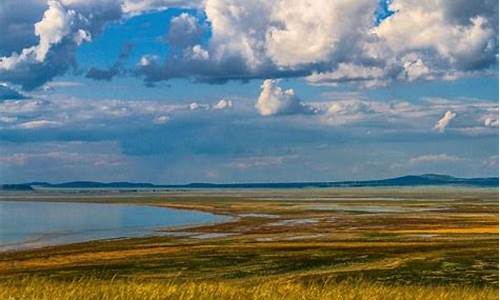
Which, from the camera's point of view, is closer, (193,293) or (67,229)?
(193,293)

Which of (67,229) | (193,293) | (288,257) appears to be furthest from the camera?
(67,229)

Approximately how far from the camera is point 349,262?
148ft

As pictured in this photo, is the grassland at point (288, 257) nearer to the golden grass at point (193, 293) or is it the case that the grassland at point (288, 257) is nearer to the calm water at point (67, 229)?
the calm water at point (67, 229)

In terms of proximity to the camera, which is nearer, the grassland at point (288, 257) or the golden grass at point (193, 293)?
the golden grass at point (193, 293)

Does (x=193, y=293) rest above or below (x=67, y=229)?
above

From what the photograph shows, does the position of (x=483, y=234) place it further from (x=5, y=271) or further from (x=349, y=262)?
(x=5, y=271)

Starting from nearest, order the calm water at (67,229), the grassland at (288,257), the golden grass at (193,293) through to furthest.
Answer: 1. the golden grass at (193,293)
2. the grassland at (288,257)
3. the calm water at (67,229)

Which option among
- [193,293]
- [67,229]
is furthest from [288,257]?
[67,229]

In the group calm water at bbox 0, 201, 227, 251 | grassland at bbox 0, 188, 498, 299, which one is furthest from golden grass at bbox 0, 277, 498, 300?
calm water at bbox 0, 201, 227, 251

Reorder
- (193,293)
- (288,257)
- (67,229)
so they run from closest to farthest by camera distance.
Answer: (193,293) → (288,257) → (67,229)

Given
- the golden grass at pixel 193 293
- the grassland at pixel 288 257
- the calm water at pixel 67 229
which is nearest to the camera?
the golden grass at pixel 193 293

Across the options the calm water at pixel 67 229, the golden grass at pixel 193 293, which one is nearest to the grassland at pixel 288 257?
the calm water at pixel 67 229

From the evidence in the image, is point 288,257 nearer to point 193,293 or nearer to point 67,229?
point 193,293

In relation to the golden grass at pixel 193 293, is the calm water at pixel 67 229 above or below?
below
